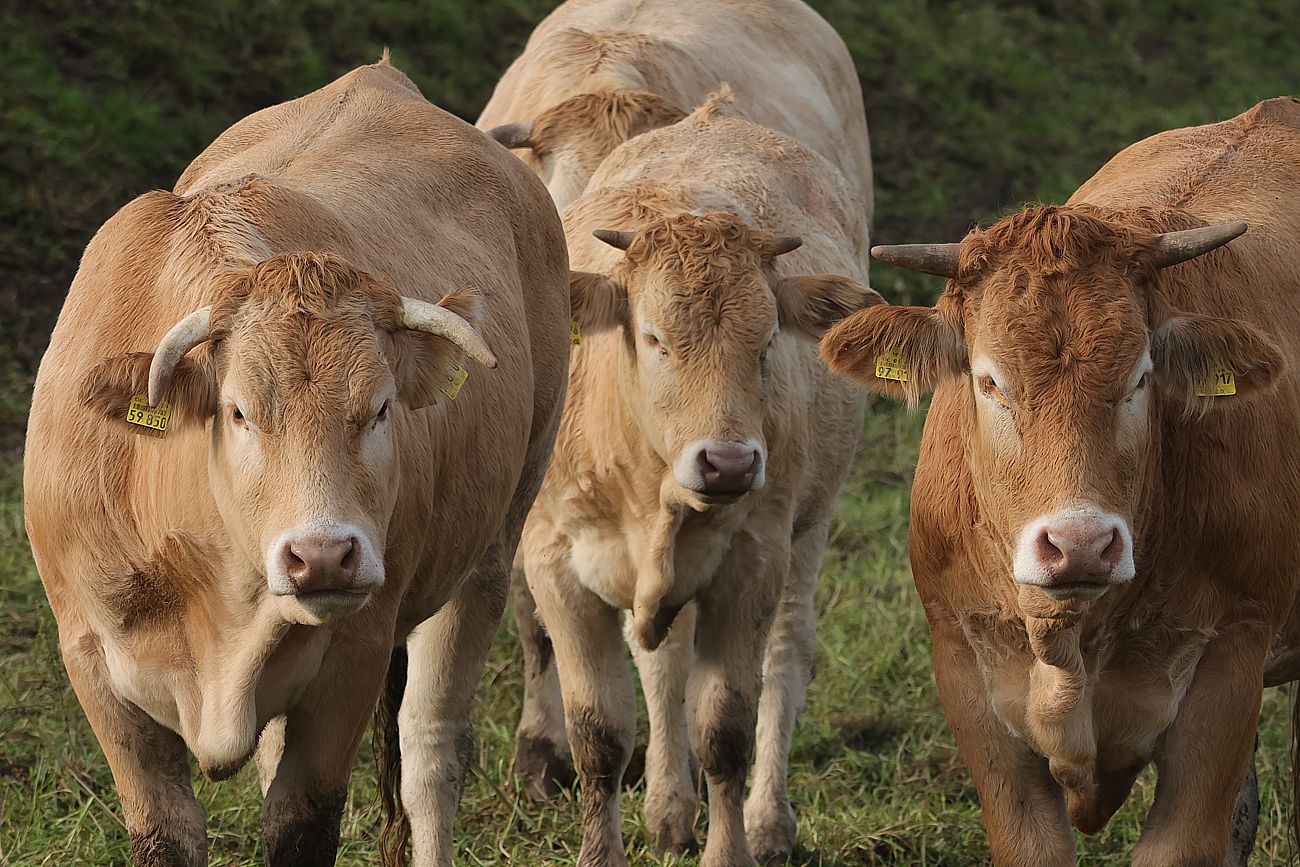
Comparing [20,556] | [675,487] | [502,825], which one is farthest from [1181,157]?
[20,556]

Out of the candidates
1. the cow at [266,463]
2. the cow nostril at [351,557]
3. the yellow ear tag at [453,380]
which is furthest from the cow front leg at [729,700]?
the cow nostril at [351,557]

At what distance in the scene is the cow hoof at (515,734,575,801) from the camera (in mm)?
6941

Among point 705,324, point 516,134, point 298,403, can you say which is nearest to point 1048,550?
point 298,403

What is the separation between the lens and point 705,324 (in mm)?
5805

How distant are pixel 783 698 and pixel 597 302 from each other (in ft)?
5.96

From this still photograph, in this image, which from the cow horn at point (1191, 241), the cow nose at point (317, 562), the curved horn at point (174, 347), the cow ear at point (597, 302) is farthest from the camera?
the cow ear at point (597, 302)

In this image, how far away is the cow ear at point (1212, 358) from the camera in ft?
14.9

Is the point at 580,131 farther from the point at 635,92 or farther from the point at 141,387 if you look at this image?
the point at 141,387

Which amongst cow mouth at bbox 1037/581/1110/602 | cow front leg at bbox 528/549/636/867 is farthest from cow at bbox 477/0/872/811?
cow mouth at bbox 1037/581/1110/602

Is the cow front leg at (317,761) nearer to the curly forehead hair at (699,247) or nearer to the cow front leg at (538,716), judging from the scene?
the curly forehead hair at (699,247)

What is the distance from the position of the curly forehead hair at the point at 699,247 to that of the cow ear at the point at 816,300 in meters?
0.14

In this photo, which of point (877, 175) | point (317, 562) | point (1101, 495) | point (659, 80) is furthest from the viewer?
point (877, 175)

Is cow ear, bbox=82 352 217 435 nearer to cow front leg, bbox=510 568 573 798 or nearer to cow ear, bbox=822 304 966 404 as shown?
cow ear, bbox=822 304 966 404

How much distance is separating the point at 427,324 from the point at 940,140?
1050 cm
